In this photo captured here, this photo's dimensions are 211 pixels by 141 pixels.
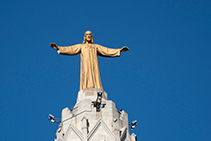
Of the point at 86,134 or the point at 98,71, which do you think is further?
the point at 98,71

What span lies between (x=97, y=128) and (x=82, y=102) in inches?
88.3

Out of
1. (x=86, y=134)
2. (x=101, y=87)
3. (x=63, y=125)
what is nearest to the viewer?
(x=86, y=134)

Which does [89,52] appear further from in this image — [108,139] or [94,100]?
[108,139]

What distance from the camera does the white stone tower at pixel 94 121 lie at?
2662 cm

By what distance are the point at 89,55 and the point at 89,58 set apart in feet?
0.85

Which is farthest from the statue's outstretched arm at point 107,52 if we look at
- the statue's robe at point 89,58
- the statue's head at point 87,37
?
the statue's head at point 87,37

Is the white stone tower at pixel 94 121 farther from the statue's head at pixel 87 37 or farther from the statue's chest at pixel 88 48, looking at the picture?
the statue's head at pixel 87 37

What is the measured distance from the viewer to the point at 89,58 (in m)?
31.4

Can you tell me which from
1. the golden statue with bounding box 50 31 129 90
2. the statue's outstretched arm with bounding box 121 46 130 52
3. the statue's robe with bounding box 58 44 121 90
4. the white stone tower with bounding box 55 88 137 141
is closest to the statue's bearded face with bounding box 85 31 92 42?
the golden statue with bounding box 50 31 129 90

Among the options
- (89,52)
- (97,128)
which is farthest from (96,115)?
(89,52)

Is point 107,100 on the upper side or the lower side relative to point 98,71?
lower

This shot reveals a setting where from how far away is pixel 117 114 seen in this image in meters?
28.5

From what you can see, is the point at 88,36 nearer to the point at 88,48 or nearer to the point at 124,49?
the point at 88,48

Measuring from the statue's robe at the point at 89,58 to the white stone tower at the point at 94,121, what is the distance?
3.98 ft
